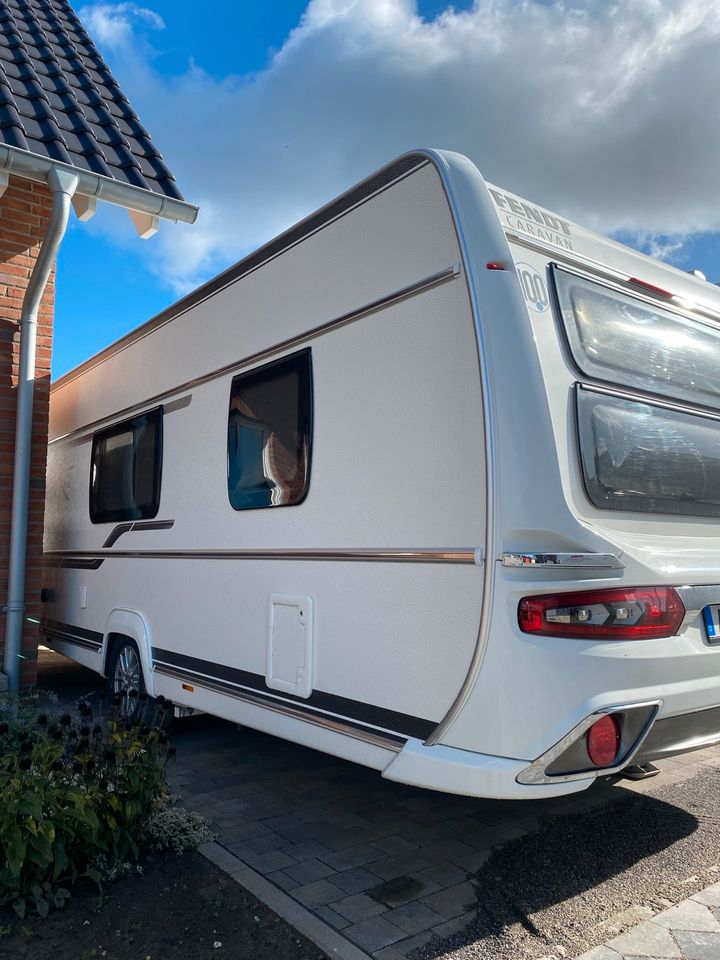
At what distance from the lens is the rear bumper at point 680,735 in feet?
9.53

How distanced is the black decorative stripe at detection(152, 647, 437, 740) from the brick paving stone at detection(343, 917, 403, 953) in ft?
2.27

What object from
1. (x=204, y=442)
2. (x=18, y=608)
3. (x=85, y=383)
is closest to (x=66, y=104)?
(x=85, y=383)

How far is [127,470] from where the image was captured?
554cm

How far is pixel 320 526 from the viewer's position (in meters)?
3.54

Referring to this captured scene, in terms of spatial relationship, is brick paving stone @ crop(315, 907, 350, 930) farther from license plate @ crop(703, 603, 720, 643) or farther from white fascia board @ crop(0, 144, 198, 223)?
white fascia board @ crop(0, 144, 198, 223)

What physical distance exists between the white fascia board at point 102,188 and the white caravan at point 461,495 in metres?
1.68

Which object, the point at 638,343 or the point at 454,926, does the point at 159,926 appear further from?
the point at 638,343

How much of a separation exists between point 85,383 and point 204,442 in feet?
7.89

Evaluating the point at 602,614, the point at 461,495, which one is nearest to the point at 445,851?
the point at 602,614

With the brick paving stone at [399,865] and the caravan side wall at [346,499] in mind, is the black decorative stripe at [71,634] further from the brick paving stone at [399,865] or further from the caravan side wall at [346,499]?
the brick paving stone at [399,865]

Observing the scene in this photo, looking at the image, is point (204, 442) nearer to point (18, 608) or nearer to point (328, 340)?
point (328, 340)

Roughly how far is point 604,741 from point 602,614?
1.47ft

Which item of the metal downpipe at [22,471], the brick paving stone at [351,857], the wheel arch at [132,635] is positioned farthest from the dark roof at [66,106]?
the brick paving stone at [351,857]

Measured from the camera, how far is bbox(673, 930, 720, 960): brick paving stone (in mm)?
A: 2729
